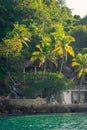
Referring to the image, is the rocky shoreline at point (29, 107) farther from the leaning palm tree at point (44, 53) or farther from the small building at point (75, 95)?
the leaning palm tree at point (44, 53)

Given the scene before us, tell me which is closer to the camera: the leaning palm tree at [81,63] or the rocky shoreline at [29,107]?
the rocky shoreline at [29,107]

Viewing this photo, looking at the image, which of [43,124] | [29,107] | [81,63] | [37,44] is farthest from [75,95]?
[43,124]

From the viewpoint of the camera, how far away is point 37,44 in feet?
175

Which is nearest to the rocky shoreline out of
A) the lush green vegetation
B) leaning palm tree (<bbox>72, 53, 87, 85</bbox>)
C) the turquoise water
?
the lush green vegetation

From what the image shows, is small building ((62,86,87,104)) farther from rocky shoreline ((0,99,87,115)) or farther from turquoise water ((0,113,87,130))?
turquoise water ((0,113,87,130))

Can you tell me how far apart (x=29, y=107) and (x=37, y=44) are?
38.8 ft

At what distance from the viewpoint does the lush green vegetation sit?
4791cm

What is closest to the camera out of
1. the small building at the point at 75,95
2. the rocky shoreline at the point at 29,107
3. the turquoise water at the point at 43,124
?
the turquoise water at the point at 43,124

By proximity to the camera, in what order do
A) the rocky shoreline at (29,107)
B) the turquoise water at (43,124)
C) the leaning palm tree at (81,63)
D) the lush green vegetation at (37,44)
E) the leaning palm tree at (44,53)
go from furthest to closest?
the leaning palm tree at (81,63) < the leaning palm tree at (44,53) < the lush green vegetation at (37,44) < the rocky shoreline at (29,107) < the turquoise water at (43,124)

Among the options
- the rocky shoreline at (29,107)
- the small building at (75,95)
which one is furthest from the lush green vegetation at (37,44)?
the rocky shoreline at (29,107)

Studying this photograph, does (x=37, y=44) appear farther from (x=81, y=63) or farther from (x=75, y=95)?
(x=75, y=95)

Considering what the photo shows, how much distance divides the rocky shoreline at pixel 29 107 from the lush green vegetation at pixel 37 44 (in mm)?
2311

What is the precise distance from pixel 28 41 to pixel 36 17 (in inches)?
276

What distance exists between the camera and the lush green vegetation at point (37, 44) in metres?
47.9
